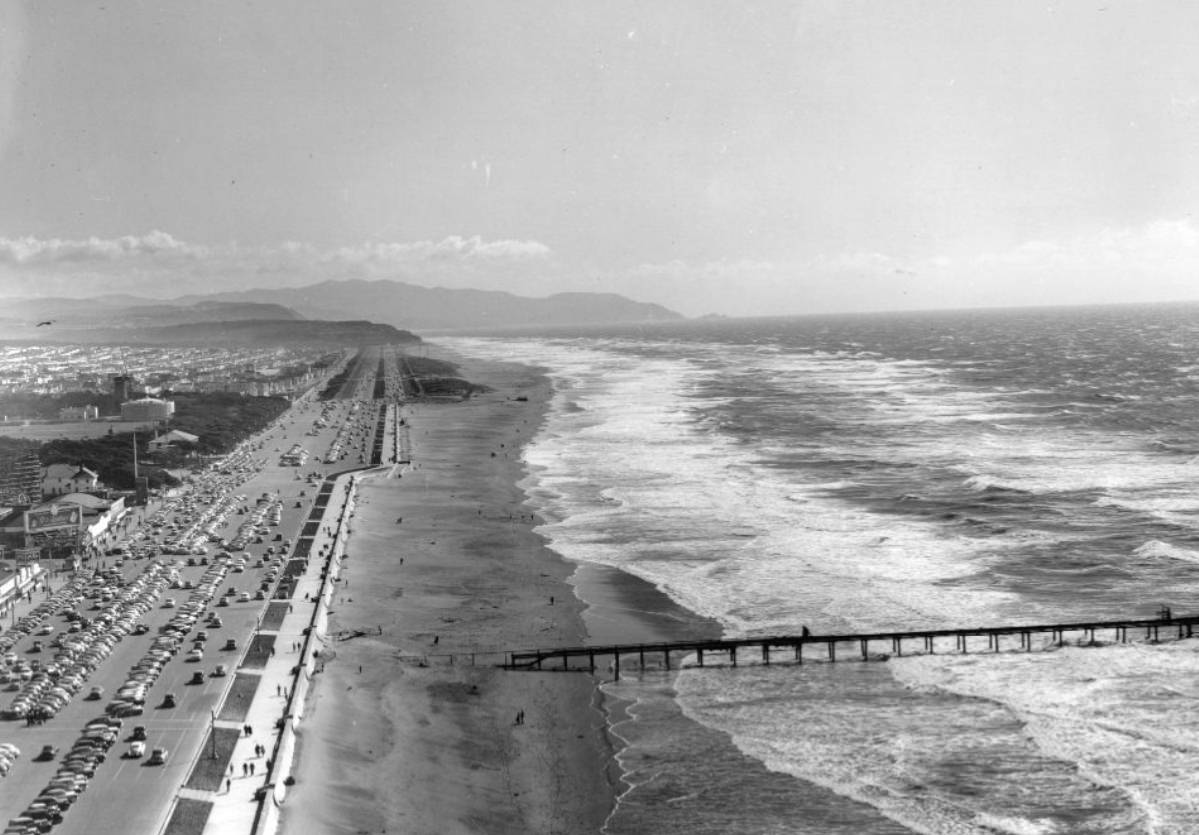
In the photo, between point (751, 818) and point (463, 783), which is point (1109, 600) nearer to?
point (751, 818)

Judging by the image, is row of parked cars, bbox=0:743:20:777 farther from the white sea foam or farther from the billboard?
the billboard

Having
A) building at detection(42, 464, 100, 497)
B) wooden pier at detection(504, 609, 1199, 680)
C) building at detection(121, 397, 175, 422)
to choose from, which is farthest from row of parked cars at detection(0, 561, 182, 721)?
building at detection(121, 397, 175, 422)

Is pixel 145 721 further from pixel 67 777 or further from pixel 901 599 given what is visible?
pixel 901 599

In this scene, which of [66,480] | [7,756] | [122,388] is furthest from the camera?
A: [122,388]

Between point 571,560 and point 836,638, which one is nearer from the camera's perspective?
point 836,638

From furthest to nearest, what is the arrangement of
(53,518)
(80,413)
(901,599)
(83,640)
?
(80,413), (53,518), (901,599), (83,640)

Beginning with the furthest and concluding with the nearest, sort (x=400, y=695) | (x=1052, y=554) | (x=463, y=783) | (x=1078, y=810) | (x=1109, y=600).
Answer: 1. (x=1052, y=554)
2. (x=1109, y=600)
3. (x=400, y=695)
4. (x=463, y=783)
5. (x=1078, y=810)

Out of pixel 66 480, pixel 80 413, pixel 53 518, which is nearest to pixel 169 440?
pixel 66 480

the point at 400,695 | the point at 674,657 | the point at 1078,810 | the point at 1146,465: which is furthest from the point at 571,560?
the point at 1146,465
